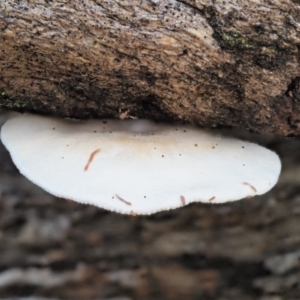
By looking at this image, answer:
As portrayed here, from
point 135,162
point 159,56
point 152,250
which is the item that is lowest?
point 152,250

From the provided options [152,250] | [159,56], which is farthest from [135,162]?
[152,250]

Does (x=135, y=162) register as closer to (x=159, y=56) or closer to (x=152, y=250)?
(x=159, y=56)

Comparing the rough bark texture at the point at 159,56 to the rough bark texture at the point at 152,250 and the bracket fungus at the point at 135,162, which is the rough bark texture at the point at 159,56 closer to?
the bracket fungus at the point at 135,162

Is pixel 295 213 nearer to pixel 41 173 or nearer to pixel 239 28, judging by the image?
pixel 239 28

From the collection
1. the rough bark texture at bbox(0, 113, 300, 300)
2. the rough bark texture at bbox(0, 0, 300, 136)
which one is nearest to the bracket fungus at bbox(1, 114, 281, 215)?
the rough bark texture at bbox(0, 0, 300, 136)

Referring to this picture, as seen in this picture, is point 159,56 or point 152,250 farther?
point 152,250

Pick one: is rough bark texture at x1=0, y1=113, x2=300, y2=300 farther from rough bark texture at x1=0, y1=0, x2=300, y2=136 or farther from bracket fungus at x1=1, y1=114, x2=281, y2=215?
rough bark texture at x1=0, y1=0, x2=300, y2=136

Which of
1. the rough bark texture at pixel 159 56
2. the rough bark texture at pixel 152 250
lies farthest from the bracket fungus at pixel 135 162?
the rough bark texture at pixel 152 250
